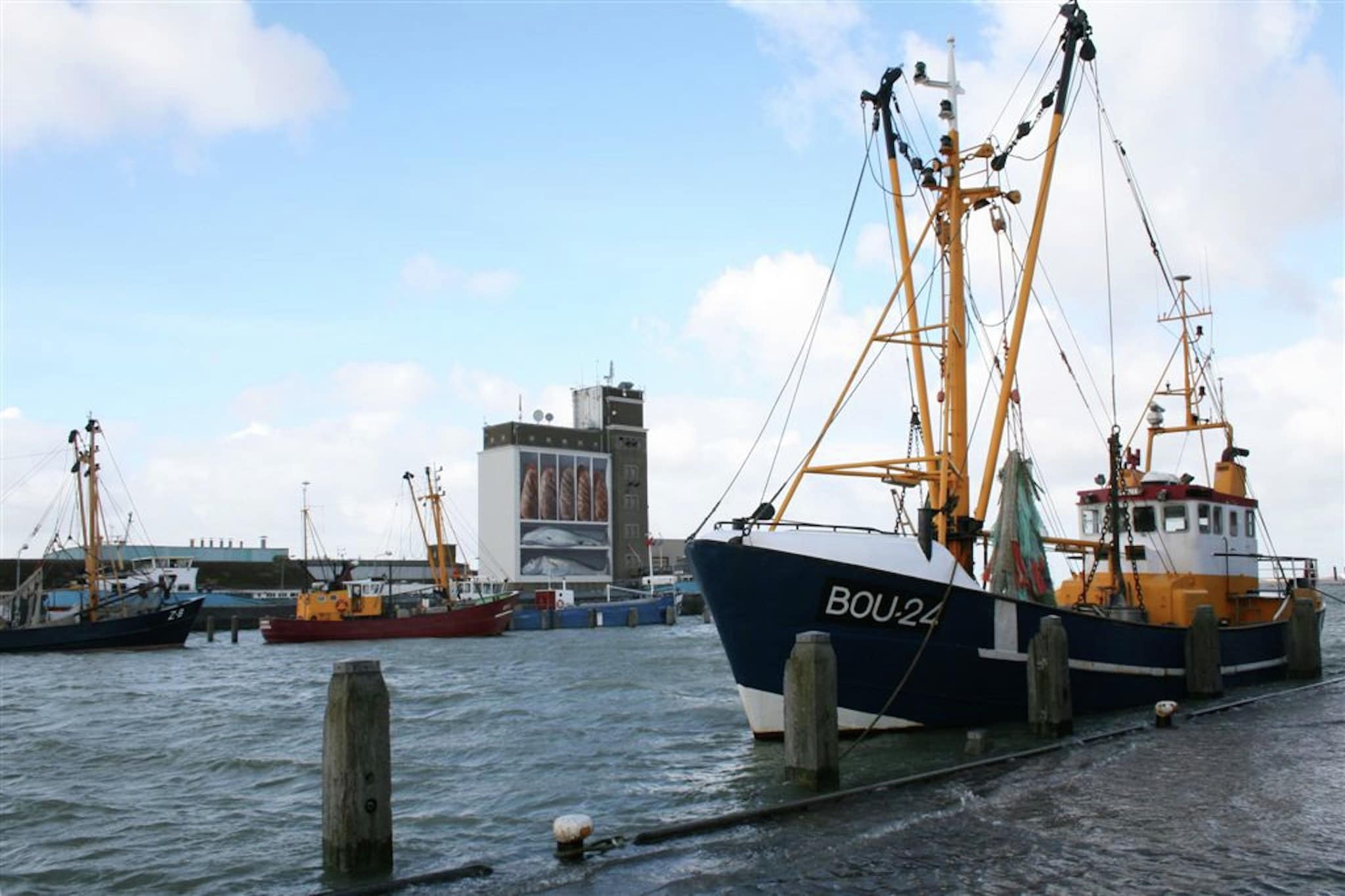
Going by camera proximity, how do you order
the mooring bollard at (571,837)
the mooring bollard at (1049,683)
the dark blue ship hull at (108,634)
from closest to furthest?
the mooring bollard at (571,837)
the mooring bollard at (1049,683)
the dark blue ship hull at (108,634)

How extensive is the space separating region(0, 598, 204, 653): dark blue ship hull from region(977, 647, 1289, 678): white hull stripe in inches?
1982

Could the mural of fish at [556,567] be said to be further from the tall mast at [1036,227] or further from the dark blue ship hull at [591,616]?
the tall mast at [1036,227]

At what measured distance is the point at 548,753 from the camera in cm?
1869

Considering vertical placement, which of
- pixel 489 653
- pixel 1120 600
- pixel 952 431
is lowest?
pixel 489 653

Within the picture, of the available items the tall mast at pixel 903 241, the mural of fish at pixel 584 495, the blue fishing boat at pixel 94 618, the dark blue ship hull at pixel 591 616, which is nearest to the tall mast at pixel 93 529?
the blue fishing boat at pixel 94 618

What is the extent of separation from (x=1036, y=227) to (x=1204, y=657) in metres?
8.54

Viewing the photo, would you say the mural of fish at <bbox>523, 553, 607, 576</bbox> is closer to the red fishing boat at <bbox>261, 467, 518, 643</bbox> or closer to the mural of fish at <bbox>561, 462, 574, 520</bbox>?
the mural of fish at <bbox>561, 462, 574, 520</bbox>

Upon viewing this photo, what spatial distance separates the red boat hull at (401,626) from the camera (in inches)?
2426

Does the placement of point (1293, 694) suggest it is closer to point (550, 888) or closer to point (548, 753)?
point (548, 753)

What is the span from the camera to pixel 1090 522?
933 inches

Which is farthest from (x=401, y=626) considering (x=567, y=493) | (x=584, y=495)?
(x=584, y=495)

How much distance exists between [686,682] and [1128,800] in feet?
68.2

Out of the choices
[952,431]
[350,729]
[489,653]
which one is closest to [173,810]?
[350,729]

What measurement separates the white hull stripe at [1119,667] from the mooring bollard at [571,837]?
8.92 m
